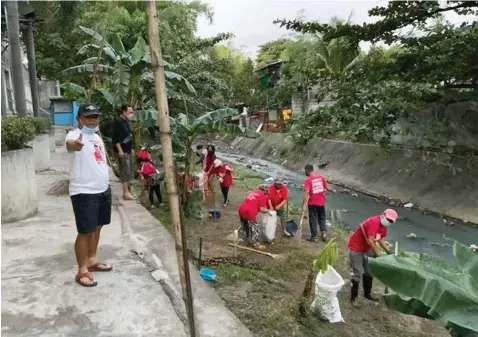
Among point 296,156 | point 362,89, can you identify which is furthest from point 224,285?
point 296,156

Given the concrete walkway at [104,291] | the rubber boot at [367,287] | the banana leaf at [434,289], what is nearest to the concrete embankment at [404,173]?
the rubber boot at [367,287]

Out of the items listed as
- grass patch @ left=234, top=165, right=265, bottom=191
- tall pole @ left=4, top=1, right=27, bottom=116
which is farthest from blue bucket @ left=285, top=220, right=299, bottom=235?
tall pole @ left=4, top=1, right=27, bottom=116

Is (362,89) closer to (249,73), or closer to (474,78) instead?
(474,78)

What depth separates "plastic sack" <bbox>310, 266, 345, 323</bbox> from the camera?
16.6ft

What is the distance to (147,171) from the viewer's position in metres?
9.04

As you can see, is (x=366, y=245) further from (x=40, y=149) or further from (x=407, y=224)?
(x=40, y=149)

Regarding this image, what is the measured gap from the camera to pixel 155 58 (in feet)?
8.38

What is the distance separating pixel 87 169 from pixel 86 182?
0.35ft

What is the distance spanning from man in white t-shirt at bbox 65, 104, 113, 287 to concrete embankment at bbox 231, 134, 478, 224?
924cm

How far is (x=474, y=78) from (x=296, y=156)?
34.1ft

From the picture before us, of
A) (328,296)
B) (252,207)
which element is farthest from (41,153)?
(328,296)

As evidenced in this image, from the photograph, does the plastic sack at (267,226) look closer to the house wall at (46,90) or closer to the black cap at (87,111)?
the black cap at (87,111)

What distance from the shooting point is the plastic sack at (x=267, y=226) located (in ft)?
26.2

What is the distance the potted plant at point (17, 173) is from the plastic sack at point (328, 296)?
3.75 m
